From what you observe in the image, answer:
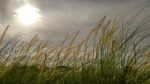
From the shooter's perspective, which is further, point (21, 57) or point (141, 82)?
point (21, 57)

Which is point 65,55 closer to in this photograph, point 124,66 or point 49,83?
point 49,83

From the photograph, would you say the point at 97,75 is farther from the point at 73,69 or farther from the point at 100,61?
the point at 73,69

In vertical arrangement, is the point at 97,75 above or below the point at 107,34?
below

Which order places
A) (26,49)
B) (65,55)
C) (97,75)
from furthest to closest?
1. (26,49)
2. (65,55)
3. (97,75)

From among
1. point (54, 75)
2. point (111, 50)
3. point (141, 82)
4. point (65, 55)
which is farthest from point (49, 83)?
point (141, 82)

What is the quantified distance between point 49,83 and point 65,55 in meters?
0.51

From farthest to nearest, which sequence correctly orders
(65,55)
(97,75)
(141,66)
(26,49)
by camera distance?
(26,49) → (65,55) → (141,66) → (97,75)

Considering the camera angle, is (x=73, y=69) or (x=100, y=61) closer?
(x=100, y=61)

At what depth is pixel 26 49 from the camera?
491 cm

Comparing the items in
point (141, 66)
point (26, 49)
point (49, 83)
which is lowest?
point (49, 83)

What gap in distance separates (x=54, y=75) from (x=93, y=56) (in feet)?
1.91

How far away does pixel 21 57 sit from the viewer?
5.11 meters

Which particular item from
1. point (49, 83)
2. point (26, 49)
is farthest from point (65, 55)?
point (26, 49)

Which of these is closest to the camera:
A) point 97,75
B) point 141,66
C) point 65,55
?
point 97,75
